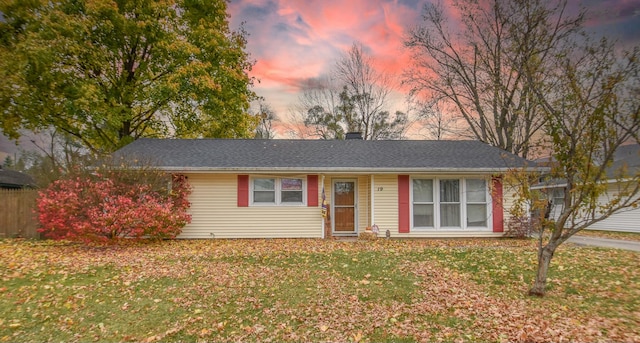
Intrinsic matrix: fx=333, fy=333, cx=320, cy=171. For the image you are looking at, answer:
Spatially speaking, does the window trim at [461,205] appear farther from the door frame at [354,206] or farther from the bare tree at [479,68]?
the bare tree at [479,68]

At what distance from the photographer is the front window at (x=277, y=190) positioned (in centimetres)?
1189

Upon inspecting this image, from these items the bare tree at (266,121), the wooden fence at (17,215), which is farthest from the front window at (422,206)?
the bare tree at (266,121)

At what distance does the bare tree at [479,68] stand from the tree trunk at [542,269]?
14283 millimetres

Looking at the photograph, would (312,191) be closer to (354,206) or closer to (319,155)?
(319,155)

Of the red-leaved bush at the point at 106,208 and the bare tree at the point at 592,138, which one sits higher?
the bare tree at the point at 592,138

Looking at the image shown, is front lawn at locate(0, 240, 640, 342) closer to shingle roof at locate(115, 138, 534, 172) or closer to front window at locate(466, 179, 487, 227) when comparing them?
front window at locate(466, 179, 487, 227)

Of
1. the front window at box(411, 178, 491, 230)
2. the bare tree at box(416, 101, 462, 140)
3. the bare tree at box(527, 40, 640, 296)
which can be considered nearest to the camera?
the bare tree at box(527, 40, 640, 296)

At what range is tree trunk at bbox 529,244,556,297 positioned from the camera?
17.6ft

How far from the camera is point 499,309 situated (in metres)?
4.98

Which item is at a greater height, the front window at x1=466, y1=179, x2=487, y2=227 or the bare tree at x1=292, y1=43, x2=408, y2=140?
the bare tree at x1=292, y1=43, x2=408, y2=140

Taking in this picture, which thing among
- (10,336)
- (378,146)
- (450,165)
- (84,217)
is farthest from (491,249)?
(84,217)

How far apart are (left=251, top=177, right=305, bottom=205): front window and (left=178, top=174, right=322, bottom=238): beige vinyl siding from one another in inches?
9.9

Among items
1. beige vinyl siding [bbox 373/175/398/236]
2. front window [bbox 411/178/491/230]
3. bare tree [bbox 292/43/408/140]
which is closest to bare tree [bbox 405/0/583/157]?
bare tree [bbox 292/43/408/140]

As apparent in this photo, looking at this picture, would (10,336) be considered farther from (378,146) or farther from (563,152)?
(378,146)
